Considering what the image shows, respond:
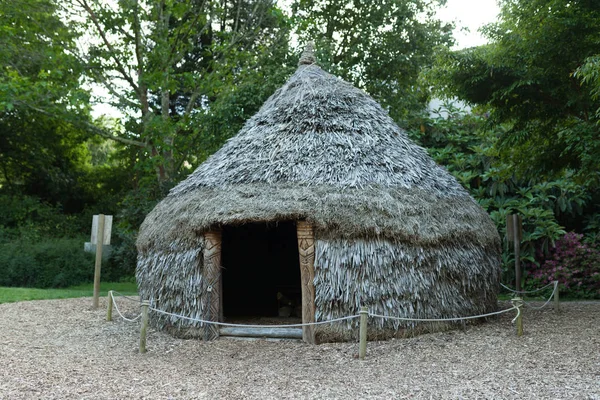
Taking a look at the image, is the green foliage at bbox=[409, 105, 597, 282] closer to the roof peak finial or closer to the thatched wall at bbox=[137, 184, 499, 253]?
the roof peak finial

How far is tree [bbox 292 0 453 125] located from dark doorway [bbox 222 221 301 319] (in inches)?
263

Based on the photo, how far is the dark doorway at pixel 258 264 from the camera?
1254 cm

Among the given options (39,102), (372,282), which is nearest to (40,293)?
(39,102)

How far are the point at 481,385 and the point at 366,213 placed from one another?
9.87ft

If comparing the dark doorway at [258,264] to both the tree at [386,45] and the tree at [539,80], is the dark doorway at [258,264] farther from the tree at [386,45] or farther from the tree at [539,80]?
the tree at [386,45]

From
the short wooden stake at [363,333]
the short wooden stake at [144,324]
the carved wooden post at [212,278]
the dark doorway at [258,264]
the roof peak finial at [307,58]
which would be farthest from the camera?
the dark doorway at [258,264]

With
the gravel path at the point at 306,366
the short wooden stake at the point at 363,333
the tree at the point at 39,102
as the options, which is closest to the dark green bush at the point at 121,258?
the tree at the point at 39,102

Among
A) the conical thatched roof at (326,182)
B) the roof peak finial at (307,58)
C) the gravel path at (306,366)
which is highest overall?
the roof peak finial at (307,58)

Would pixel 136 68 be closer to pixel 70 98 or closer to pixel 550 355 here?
pixel 70 98

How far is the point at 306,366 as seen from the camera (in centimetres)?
677

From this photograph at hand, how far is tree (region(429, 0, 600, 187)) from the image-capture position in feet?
29.3

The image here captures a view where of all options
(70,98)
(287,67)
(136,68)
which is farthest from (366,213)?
(136,68)

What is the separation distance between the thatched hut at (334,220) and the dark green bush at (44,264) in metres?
9.44

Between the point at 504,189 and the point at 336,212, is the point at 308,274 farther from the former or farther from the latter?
the point at 504,189
